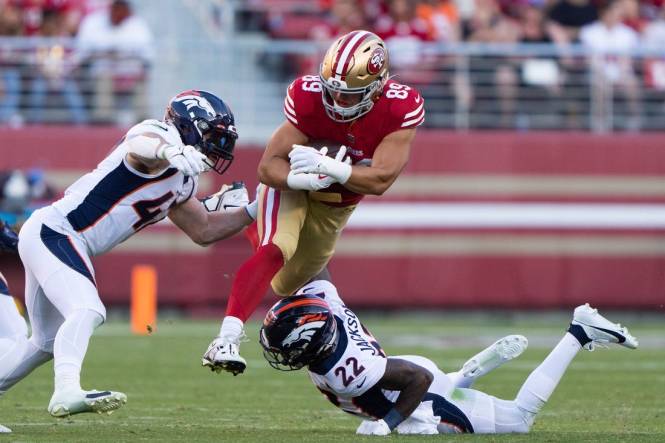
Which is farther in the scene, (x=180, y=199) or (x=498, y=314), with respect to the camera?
(x=498, y=314)

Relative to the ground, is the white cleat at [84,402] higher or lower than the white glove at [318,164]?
lower

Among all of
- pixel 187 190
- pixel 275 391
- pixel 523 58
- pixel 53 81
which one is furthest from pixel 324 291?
pixel 523 58

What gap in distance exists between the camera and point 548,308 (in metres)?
14.4

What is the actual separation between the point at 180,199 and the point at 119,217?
1.09 ft

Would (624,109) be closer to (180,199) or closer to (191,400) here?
(191,400)

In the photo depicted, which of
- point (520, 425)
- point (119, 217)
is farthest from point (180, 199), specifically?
point (520, 425)

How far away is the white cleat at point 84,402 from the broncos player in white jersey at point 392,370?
0.81 meters

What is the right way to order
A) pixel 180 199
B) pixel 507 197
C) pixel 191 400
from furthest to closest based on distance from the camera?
pixel 507 197 → pixel 191 400 → pixel 180 199

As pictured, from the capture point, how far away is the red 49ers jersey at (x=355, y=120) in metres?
6.89

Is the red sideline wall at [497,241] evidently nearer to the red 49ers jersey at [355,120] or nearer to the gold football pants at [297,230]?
the gold football pants at [297,230]

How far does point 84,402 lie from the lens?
5.83m

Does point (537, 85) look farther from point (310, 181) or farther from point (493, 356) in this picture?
point (310, 181)

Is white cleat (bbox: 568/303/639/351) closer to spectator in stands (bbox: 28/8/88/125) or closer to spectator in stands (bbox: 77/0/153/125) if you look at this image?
spectator in stands (bbox: 77/0/153/125)

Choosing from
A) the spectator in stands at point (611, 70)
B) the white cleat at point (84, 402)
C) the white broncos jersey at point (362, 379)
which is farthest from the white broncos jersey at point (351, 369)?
the spectator in stands at point (611, 70)
